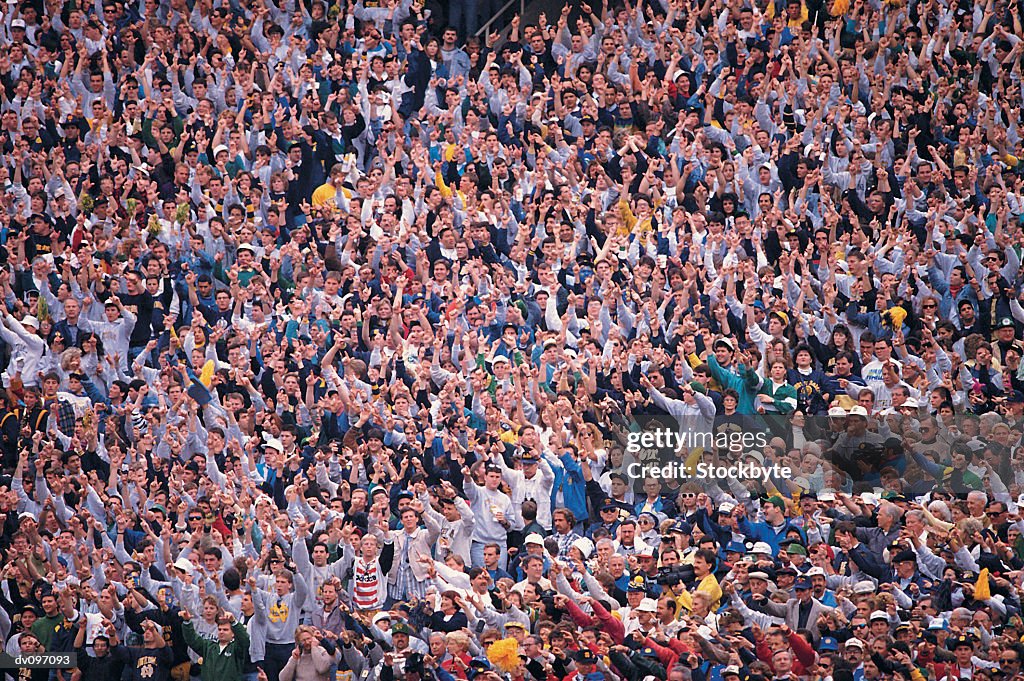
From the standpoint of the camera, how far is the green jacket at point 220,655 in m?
11.0

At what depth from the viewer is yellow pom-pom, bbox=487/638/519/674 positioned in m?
11.0

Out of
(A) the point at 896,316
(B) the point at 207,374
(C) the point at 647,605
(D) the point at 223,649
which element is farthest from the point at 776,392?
(D) the point at 223,649

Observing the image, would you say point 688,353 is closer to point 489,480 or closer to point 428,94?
point 489,480

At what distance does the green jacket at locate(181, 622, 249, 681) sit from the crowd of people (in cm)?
2

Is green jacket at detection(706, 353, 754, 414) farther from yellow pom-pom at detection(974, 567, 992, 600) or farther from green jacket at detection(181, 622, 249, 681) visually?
green jacket at detection(181, 622, 249, 681)

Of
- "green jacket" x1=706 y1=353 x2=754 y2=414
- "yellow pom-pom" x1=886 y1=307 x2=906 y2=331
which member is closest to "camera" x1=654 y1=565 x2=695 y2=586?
"green jacket" x1=706 y1=353 x2=754 y2=414

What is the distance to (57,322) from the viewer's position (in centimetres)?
1243

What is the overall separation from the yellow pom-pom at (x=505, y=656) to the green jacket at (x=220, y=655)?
1.70 metres

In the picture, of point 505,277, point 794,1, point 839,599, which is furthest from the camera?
point 794,1

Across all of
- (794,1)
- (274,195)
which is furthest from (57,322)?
(794,1)

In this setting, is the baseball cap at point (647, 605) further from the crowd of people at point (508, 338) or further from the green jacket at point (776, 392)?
the green jacket at point (776, 392)

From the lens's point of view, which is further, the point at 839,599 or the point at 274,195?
the point at 274,195

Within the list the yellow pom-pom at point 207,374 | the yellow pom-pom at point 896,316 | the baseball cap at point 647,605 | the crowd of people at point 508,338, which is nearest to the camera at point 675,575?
the crowd of people at point 508,338

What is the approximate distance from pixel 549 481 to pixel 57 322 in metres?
4.03
